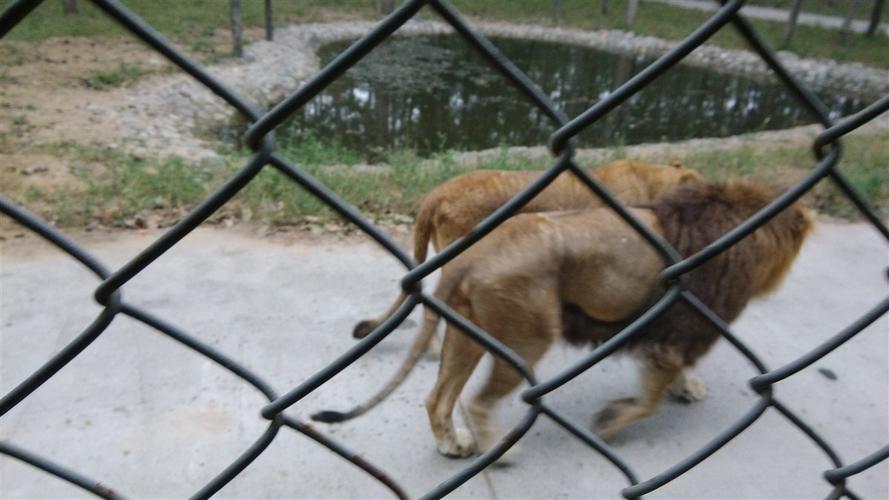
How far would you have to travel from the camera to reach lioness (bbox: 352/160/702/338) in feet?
10.2

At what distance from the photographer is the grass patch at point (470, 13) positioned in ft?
36.8

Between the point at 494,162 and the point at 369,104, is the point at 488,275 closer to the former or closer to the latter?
the point at 494,162

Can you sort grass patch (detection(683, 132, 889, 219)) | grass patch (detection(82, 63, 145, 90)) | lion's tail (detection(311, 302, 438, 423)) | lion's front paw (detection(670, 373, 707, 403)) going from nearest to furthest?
lion's tail (detection(311, 302, 438, 423)), lion's front paw (detection(670, 373, 707, 403)), grass patch (detection(683, 132, 889, 219)), grass patch (detection(82, 63, 145, 90))

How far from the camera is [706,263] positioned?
8.52 ft

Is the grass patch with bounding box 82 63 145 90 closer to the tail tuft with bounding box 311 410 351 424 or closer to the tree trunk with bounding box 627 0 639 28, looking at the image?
the tail tuft with bounding box 311 410 351 424

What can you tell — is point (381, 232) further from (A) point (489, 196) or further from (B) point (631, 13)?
(B) point (631, 13)

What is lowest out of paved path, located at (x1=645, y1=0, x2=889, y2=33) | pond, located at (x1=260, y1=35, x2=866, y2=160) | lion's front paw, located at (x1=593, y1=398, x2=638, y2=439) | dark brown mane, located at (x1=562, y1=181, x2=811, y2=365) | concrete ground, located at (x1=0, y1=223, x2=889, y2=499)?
paved path, located at (x1=645, y1=0, x2=889, y2=33)

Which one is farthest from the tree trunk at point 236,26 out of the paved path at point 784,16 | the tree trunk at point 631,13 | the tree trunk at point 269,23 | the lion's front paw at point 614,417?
the paved path at point 784,16

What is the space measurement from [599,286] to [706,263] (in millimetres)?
454

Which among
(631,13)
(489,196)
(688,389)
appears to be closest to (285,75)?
(489,196)

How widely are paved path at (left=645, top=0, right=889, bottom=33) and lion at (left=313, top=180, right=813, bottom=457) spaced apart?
18.7 m

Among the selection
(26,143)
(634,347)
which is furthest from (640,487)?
(26,143)

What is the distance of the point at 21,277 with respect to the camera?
355 centimetres

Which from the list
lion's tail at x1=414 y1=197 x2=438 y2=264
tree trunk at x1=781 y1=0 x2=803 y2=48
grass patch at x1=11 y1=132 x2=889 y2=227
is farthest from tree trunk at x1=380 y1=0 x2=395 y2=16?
lion's tail at x1=414 y1=197 x2=438 y2=264
